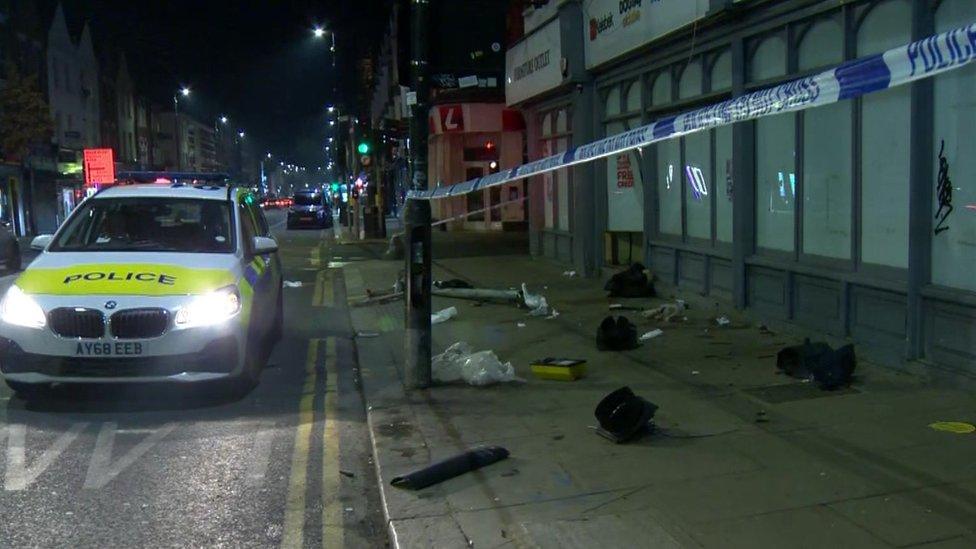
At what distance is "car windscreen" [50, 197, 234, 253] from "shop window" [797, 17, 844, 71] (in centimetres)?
593

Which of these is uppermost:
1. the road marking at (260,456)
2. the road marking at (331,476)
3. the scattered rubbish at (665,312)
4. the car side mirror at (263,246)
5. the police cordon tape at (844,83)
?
the police cordon tape at (844,83)

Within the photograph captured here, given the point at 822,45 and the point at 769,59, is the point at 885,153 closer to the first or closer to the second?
the point at 822,45

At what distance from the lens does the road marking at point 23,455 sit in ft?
19.9

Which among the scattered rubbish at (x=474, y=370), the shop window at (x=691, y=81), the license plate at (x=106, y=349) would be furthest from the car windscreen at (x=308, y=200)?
the license plate at (x=106, y=349)

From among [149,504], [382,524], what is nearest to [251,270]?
[149,504]

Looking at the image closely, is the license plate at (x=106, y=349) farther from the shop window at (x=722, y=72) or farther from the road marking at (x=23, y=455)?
the shop window at (x=722, y=72)

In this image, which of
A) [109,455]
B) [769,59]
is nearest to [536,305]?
[769,59]

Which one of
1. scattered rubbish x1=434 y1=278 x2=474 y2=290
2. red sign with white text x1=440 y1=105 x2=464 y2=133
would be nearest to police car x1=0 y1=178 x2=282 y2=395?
scattered rubbish x1=434 y1=278 x2=474 y2=290

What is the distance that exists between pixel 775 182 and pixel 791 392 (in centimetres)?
350

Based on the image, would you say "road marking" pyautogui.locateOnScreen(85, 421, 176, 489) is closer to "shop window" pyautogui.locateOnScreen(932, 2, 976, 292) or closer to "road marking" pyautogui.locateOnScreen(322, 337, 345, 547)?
"road marking" pyautogui.locateOnScreen(322, 337, 345, 547)

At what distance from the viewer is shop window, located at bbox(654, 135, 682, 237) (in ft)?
43.3

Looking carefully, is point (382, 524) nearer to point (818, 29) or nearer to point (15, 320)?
point (15, 320)

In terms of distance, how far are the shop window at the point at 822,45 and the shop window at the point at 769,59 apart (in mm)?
357

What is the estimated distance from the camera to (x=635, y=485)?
18.4 feet
